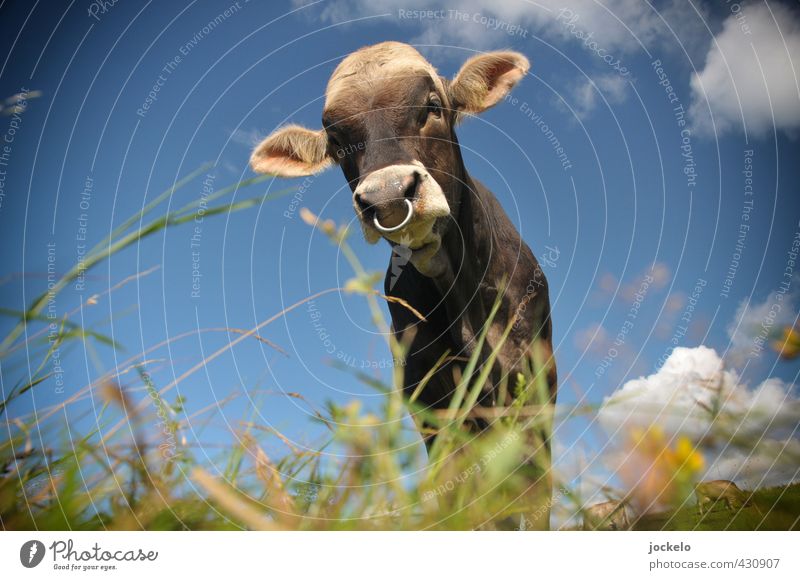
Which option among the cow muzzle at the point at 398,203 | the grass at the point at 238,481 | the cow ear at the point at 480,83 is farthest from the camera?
the cow ear at the point at 480,83

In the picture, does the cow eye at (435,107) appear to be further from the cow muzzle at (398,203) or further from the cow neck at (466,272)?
the cow muzzle at (398,203)

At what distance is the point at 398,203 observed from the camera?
3.52 m

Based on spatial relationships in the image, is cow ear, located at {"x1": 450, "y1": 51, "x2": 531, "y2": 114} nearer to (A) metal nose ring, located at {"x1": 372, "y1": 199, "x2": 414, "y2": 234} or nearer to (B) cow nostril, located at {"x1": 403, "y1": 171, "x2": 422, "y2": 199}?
(B) cow nostril, located at {"x1": 403, "y1": 171, "x2": 422, "y2": 199}

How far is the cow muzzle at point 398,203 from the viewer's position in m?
3.50

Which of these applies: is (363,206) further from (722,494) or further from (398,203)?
(722,494)

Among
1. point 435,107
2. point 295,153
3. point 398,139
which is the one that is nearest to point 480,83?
point 435,107

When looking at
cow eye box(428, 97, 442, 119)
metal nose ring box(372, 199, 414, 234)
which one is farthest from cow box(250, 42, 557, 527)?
metal nose ring box(372, 199, 414, 234)

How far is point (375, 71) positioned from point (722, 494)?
12.1 feet

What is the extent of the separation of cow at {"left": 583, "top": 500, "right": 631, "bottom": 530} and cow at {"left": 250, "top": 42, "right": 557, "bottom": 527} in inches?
61.8

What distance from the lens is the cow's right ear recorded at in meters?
5.14

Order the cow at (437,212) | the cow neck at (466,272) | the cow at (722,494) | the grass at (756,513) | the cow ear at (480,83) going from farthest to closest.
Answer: the cow ear at (480,83), the cow neck at (466,272), the cow at (437,212), the grass at (756,513), the cow at (722,494)

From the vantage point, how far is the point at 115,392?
4.73 ft

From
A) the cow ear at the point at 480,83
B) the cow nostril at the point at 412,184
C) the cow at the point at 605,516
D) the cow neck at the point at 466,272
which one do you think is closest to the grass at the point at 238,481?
the cow at the point at 605,516
